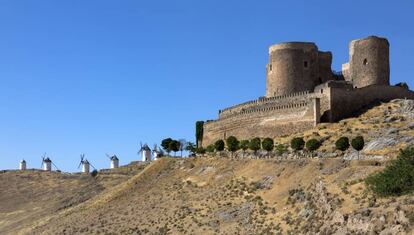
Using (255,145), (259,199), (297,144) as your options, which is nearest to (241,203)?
(259,199)

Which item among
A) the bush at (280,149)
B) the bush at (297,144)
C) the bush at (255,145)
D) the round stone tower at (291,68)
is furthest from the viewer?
the round stone tower at (291,68)

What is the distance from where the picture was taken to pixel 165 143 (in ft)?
223

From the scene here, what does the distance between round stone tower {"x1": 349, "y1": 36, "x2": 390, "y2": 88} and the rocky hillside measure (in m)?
4.48

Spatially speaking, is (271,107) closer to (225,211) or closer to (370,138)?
(370,138)

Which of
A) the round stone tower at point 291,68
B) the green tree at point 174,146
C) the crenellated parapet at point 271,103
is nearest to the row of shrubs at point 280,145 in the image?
the crenellated parapet at point 271,103

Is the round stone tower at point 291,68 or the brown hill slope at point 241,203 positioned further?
the round stone tower at point 291,68

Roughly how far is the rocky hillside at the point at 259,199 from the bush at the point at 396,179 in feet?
1.42

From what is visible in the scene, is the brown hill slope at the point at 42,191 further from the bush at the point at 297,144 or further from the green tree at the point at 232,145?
the bush at the point at 297,144

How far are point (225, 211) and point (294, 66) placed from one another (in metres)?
23.6

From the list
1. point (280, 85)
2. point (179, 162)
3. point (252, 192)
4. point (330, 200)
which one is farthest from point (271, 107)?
point (330, 200)

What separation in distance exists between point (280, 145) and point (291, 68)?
1332 cm

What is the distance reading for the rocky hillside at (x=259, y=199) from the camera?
29.8 metres

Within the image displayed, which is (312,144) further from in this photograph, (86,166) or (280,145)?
(86,166)

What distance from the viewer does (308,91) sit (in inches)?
2285
